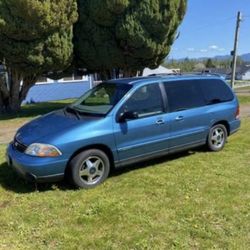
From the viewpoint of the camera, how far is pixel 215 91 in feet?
25.2

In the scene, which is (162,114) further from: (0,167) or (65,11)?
(65,11)

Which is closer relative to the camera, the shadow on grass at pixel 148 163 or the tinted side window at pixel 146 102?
the tinted side window at pixel 146 102

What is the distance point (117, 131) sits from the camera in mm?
5867

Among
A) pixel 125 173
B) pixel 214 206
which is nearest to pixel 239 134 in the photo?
pixel 125 173

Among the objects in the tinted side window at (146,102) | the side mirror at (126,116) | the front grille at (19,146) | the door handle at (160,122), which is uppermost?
the tinted side window at (146,102)

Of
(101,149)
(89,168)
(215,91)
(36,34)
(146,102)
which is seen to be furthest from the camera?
(36,34)

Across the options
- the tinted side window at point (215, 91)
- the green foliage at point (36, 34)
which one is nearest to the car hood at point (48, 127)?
the tinted side window at point (215, 91)

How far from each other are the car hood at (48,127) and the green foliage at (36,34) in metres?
6.91

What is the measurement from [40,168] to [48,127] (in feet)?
2.46

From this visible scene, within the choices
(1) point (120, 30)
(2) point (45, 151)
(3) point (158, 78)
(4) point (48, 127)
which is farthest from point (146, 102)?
(1) point (120, 30)

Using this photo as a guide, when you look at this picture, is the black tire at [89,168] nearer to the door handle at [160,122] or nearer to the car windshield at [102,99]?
the car windshield at [102,99]

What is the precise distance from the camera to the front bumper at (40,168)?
5.26 m

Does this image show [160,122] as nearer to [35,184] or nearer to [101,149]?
[101,149]

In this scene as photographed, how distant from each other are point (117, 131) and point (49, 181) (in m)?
1.29
